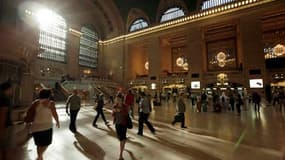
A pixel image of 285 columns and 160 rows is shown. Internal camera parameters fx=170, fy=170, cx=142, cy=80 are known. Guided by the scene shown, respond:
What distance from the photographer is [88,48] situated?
1528 inches

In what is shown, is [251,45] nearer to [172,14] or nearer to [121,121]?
[172,14]

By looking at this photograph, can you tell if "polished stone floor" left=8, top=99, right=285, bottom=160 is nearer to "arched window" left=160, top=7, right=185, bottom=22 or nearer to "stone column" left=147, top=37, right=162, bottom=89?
"stone column" left=147, top=37, right=162, bottom=89

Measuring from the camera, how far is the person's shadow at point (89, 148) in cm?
367

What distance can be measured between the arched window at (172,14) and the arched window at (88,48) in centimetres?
1669

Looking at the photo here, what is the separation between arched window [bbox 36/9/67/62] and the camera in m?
30.0

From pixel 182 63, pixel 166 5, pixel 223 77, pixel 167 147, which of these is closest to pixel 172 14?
pixel 166 5

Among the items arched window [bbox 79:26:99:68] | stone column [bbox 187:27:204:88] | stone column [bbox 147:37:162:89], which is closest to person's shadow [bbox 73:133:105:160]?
stone column [bbox 187:27:204:88]

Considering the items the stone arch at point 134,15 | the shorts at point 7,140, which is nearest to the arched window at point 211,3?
the stone arch at point 134,15

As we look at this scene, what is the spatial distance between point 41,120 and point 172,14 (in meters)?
32.4

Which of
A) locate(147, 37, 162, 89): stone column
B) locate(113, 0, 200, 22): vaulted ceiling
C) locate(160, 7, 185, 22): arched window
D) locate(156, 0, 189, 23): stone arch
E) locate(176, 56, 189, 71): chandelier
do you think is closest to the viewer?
locate(156, 0, 189, 23): stone arch

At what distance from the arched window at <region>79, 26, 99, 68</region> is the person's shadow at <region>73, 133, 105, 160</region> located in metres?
34.7

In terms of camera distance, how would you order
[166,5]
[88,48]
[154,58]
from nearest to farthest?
[166,5] → [154,58] → [88,48]

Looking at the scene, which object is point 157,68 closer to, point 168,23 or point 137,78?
point 137,78

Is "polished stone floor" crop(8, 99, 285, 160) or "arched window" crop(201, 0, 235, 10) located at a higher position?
"arched window" crop(201, 0, 235, 10)
